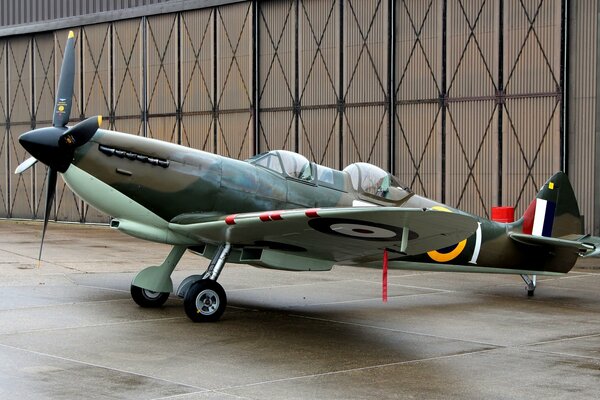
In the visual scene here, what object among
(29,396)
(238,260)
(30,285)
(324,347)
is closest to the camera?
(29,396)

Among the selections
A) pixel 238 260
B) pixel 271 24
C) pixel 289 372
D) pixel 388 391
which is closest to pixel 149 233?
pixel 238 260

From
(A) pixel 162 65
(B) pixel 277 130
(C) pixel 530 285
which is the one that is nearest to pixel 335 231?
(C) pixel 530 285

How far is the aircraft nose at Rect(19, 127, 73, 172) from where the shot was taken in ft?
34.9

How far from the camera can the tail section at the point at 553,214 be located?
1328 centimetres

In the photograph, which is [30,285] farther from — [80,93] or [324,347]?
[80,93]

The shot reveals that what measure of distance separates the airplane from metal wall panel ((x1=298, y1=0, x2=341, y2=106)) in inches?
565

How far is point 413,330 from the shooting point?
34.4 ft

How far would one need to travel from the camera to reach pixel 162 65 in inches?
1240

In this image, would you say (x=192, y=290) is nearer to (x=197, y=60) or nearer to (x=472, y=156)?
(x=472, y=156)

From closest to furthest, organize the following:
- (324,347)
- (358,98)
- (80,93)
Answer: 1. (324,347)
2. (358,98)
3. (80,93)

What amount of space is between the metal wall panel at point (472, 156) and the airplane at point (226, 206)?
10.3m

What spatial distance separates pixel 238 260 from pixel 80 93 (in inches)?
988

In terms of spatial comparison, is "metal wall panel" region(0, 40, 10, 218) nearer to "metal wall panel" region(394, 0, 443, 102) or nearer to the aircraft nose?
"metal wall panel" region(394, 0, 443, 102)

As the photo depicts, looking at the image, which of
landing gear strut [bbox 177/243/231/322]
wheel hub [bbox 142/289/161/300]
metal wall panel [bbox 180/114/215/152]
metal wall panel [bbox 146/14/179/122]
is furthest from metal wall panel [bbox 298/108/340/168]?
landing gear strut [bbox 177/243/231/322]
